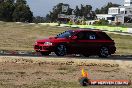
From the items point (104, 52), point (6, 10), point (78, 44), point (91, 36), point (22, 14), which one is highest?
point (91, 36)

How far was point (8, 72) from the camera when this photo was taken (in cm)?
1580

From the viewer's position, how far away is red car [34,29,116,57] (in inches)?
900

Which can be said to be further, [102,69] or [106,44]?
[106,44]

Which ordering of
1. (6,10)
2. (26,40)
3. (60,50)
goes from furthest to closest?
1. (6,10)
2. (26,40)
3. (60,50)

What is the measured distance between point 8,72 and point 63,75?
200 cm

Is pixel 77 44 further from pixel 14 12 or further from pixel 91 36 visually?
pixel 14 12

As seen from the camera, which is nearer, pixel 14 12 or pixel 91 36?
pixel 91 36

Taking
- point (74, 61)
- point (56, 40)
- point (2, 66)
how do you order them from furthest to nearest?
point (56, 40), point (74, 61), point (2, 66)

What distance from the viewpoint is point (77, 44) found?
23406 mm

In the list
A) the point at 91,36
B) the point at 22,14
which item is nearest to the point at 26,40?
the point at 91,36

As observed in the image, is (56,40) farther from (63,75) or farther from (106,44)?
(63,75)

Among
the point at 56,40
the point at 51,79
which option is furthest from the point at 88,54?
the point at 51,79

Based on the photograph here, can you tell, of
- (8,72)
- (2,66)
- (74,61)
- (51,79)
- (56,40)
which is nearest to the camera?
(51,79)

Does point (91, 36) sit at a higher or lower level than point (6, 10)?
higher
